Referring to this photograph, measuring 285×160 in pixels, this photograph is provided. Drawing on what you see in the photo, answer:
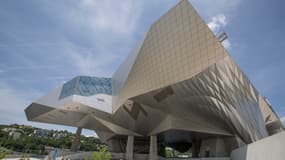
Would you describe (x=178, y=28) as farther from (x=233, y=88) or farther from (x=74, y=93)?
(x=74, y=93)

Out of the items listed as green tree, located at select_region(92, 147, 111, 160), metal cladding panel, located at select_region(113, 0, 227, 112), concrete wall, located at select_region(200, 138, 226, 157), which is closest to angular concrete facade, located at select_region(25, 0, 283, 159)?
metal cladding panel, located at select_region(113, 0, 227, 112)

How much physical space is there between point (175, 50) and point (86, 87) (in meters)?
19.3

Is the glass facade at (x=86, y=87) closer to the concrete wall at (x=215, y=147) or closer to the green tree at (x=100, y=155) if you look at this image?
the green tree at (x=100, y=155)

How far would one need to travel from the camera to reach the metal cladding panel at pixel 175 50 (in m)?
16.1

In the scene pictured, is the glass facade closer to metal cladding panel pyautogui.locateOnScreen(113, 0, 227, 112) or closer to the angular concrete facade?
the angular concrete facade

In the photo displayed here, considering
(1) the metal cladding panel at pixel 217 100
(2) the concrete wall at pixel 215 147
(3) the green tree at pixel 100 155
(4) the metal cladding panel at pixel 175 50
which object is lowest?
(3) the green tree at pixel 100 155

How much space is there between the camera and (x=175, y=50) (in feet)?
61.0

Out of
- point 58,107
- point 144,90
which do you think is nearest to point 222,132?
point 144,90

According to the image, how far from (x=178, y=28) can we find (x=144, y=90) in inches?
337

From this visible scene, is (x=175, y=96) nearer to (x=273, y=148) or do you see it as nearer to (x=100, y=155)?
(x=100, y=155)

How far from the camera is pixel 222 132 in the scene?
29844 millimetres

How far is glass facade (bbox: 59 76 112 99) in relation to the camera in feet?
103

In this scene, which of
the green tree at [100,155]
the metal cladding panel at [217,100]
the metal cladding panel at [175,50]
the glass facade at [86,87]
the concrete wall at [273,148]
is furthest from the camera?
the glass facade at [86,87]

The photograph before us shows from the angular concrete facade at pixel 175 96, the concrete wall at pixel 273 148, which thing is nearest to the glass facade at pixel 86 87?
the angular concrete facade at pixel 175 96
